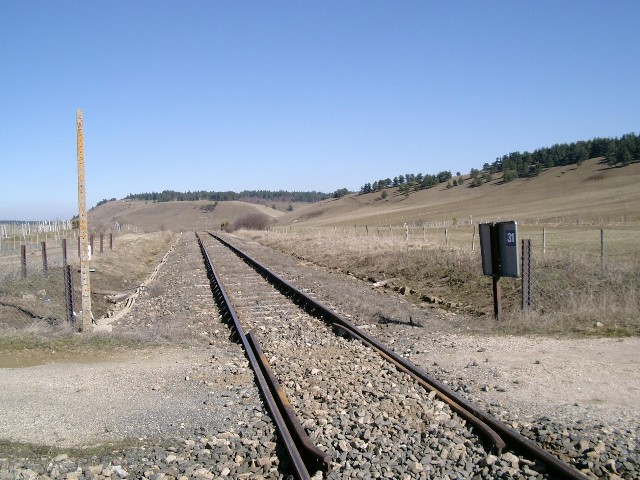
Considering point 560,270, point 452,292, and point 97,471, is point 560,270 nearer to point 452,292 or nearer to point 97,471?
point 452,292

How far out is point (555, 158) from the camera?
160250 mm

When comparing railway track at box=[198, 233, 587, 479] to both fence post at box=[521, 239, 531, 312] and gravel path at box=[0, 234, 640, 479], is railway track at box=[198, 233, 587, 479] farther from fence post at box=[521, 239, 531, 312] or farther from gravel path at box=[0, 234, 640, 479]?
fence post at box=[521, 239, 531, 312]

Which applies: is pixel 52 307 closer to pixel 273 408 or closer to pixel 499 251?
pixel 499 251

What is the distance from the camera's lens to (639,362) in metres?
7.71

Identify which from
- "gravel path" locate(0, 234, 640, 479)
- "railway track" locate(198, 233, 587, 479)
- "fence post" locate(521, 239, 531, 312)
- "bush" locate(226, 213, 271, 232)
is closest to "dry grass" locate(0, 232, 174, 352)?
"gravel path" locate(0, 234, 640, 479)

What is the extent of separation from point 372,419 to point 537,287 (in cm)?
914

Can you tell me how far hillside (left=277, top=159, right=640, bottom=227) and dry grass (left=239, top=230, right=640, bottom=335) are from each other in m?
51.1

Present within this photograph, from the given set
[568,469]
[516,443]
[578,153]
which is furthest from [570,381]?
[578,153]

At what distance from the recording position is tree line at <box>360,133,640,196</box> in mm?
138250

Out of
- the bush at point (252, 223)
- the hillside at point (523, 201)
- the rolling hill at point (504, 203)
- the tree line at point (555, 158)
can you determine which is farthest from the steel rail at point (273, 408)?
the tree line at point (555, 158)

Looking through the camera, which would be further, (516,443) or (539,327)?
(539,327)

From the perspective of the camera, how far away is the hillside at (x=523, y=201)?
274ft

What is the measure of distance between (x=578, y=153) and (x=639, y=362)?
6355 inches

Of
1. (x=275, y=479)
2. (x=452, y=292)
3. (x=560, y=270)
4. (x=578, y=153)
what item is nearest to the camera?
(x=275, y=479)
